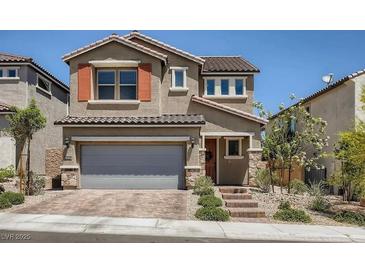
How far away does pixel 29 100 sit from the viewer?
2272 centimetres

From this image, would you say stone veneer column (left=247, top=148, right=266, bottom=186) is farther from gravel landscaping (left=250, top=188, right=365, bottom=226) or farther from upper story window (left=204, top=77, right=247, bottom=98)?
upper story window (left=204, top=77, right=247, bottom=98)

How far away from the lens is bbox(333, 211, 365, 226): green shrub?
12023 mm

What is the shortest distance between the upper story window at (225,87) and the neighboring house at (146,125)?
3.61 ft

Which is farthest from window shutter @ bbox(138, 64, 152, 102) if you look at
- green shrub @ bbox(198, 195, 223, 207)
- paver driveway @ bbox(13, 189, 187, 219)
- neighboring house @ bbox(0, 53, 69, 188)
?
green shrub @ bbox(198, 195, 223, 207)

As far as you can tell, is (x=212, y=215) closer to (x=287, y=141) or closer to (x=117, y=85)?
(x=287, y=141)

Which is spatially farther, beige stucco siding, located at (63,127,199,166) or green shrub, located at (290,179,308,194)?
beige stucco siding, located at (63,127,199,166)

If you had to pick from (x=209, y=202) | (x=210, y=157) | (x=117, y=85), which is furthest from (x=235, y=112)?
(x=209, y=202)

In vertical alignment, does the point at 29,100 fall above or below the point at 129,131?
above

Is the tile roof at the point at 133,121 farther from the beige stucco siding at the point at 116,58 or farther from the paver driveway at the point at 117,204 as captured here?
the paver driveway at the point at 117,204

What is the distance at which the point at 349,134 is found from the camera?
12.5 meters

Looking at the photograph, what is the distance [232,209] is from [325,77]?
16.7 meters

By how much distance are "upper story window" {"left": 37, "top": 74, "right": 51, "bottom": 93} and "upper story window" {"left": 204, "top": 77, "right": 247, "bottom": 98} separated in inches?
462

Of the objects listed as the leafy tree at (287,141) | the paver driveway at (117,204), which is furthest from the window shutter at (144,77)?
the leafy tree at (287,141)

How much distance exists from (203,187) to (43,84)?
1598 cm
